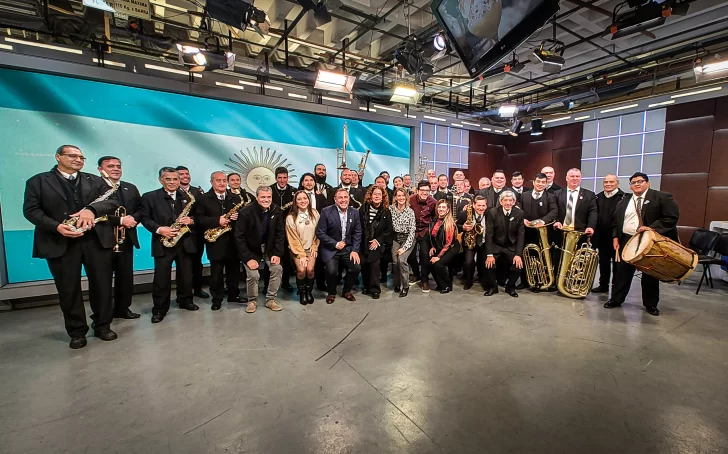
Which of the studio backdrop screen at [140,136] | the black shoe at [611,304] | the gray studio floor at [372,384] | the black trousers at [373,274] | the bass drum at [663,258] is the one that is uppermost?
the studio backdrop screen at [140,136]

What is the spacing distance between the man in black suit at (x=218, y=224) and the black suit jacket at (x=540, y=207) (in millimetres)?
4257

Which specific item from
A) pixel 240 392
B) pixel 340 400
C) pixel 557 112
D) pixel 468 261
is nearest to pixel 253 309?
pixel 240 392

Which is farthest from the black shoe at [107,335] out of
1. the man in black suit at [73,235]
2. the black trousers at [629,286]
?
the black trousers at [629,286]

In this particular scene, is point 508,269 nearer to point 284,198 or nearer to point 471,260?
point 471,260

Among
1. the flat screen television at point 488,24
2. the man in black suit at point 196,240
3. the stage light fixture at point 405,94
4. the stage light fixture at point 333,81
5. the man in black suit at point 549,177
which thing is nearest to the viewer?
the flat screen television at point 488,24

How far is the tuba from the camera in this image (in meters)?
4.59

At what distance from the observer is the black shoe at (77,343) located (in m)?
2.93

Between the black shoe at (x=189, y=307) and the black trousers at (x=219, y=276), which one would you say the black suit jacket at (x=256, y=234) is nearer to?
the black trousers at (x=219, y=276)

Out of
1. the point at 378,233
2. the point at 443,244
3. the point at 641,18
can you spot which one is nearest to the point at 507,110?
the point at 641,18

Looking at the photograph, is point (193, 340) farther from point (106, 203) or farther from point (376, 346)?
point (376, 346)

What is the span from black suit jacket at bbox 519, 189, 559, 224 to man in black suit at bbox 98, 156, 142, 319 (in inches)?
203

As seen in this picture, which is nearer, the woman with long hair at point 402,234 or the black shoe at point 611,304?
the black shoe at point 611,304

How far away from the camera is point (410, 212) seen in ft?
15.1

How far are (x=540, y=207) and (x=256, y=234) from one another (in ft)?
13.8
